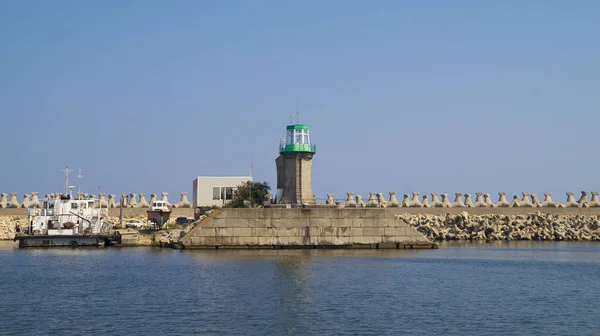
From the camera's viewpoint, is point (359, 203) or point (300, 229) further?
point (359, 203)

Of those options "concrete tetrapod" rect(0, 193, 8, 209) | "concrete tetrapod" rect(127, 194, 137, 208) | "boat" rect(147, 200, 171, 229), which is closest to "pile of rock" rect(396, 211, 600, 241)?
"boat" rect(147, 200, 171, 229)

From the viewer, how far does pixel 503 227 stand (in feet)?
221

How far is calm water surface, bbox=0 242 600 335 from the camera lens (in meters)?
24.9

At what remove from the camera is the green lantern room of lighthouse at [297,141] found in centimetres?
5378

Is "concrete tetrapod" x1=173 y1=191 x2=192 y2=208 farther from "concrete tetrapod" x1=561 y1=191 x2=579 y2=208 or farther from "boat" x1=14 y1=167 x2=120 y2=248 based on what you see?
"concrete tetrapod" x1=561 y1=191 x2=579 y2=208

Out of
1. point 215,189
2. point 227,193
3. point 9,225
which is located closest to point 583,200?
point 227,193

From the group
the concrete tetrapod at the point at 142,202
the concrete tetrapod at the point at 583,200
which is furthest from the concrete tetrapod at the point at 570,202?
the concrete tetrapod at the point at 142,202

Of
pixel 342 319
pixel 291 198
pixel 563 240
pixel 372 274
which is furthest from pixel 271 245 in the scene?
pixel 563 240

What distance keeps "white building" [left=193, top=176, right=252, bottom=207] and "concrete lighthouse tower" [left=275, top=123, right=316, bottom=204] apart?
10490mm

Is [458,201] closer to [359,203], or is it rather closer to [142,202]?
[359,203]

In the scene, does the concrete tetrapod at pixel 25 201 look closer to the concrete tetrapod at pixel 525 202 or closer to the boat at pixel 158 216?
the boat at pixel 158 216

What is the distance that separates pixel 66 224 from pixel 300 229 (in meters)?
16.0

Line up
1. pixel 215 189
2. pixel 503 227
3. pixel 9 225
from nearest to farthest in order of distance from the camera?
pixel 215 189, pixel 9 225, pixel 503 227

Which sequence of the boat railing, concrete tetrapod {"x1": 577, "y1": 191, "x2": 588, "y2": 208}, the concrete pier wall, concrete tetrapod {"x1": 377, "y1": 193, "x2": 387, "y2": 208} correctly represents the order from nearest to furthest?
the concrete pier wall < the boat railing < concrete tetrapod {"x1": 377, "y1": 193, "x2": 387, "y2": 208} < concrete tetrapod {"x1": 577, "y1": 191, "x2": 588, "y2": 208}
